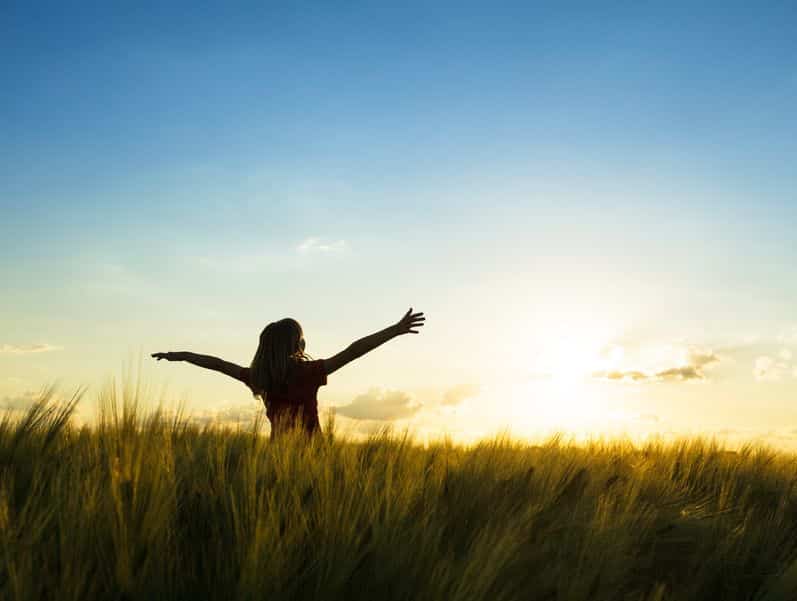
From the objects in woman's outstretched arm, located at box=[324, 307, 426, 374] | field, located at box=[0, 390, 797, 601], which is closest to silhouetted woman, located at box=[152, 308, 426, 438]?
Answer: woman's outstretched arm, located at box=[324, 307, 426, 374]

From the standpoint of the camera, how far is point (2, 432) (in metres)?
2.91

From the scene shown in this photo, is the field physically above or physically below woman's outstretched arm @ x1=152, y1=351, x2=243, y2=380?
below

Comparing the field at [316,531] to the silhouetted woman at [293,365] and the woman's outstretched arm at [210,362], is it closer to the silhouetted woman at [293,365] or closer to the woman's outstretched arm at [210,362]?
the silhouetted woman at [293,365]

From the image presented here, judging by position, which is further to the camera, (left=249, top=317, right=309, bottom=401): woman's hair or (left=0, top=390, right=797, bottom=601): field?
(left=249, top=317, right=309, bottom=401): woman's hair

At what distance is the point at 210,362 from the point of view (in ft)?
21.9

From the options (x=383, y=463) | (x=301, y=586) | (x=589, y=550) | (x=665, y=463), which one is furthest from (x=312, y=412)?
(x=301, y=586)

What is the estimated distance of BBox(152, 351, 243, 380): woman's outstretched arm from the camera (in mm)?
6688

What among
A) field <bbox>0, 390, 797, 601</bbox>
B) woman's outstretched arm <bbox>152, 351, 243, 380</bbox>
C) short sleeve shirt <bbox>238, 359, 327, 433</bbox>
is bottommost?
field <bbox>0, 390, 797, 601</bbox>

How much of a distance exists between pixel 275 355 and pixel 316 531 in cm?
394

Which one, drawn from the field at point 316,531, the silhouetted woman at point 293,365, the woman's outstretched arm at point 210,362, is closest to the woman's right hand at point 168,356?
the woman's outstretched arm at point 210,362

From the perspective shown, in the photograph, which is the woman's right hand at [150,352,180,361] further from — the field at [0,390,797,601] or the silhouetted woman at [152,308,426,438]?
the field at [0,390,797,601]

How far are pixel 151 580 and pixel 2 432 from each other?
1.34 meters

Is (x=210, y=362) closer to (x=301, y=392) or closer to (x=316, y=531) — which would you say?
(x=301, y=392)

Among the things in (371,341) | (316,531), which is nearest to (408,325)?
(371,341)
